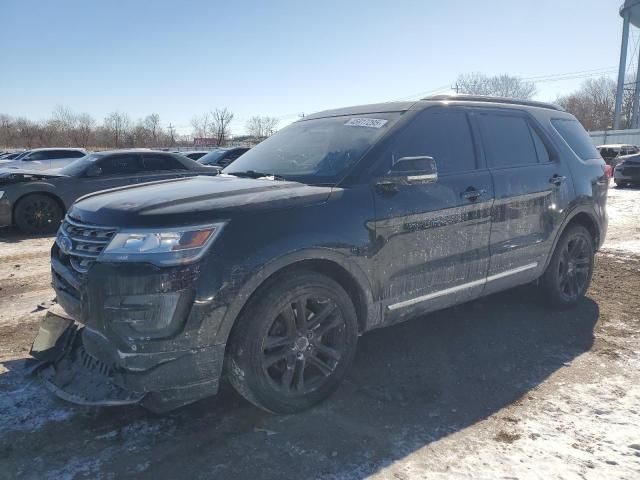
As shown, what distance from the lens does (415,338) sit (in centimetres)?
421

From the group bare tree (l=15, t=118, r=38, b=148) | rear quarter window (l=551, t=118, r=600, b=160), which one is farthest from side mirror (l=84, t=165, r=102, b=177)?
bare tree (l=15, t=118, r=38, b=148)

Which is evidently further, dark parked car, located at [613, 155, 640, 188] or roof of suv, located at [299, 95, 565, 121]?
dark parked car, located at [613, 155, 640, 188]

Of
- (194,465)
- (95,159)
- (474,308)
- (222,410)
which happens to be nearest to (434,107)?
(474,308)

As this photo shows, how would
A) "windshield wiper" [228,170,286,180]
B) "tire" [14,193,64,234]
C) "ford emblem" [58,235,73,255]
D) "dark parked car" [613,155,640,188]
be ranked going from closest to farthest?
"ford emblem" [58,235,73,255] < "windshield wiper" [228,170,286,180] < "tire" [14,193,64,234] < "dark parked car" [613,155,640,188]

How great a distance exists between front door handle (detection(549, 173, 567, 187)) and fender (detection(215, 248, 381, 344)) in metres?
2.23

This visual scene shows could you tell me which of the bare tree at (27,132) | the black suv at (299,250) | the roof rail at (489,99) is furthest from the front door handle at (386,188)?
the bare tree at (27,132)

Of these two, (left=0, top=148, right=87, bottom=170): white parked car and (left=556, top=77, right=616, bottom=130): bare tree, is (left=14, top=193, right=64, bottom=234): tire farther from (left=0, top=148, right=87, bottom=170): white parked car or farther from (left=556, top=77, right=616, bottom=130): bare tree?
(left=556, top=77, right=616, bottom=130): bare tree

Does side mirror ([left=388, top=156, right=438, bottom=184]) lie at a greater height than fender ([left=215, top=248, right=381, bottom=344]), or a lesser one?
greater

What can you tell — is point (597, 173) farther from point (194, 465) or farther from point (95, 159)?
point (95, 159)

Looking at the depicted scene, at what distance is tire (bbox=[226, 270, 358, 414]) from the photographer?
8.99 ft

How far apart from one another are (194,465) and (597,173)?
450cm

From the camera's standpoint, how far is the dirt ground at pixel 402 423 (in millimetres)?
2512

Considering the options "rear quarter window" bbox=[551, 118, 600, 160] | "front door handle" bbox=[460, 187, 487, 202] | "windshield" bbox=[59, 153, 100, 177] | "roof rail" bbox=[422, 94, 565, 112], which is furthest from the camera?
"windshield" bbox=[59, 153, 100, 177]

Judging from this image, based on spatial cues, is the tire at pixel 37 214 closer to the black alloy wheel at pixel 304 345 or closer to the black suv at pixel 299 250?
the black suv at pixel 299 250
